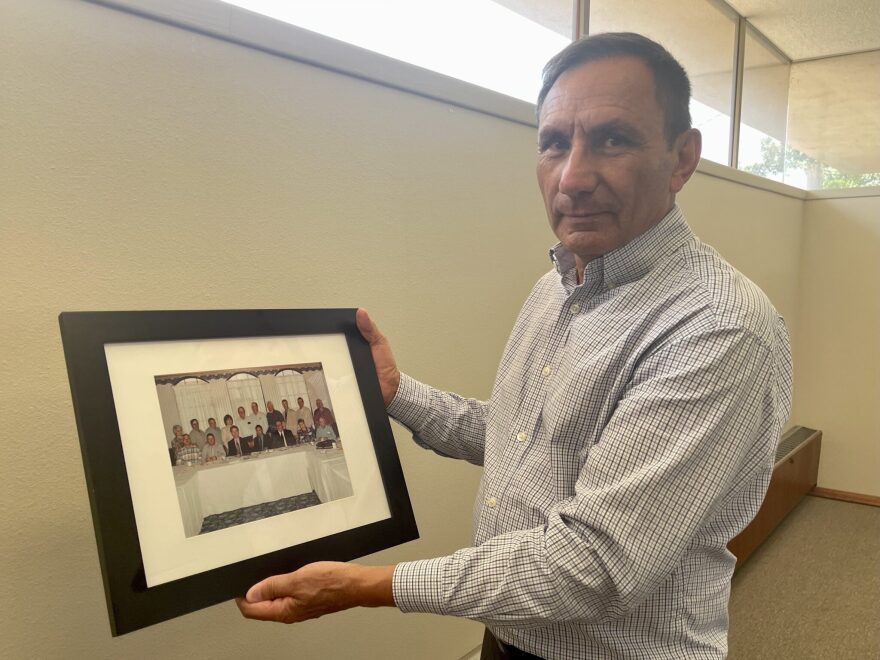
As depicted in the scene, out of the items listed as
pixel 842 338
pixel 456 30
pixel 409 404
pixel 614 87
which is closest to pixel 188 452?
pixel 409 404

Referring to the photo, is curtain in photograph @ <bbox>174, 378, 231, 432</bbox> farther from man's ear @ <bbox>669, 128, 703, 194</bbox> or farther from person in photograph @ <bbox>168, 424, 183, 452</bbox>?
man's ear @ <bbox>669, 128, 703, 194</bbox>

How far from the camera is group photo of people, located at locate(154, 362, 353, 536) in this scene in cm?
86

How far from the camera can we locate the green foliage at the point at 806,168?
395 cm

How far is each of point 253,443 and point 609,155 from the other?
2.30ft

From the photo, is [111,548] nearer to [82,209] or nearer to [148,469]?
[148,469]

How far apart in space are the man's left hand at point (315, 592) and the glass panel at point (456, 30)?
1.18 m

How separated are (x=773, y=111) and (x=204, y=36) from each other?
13.0 ft

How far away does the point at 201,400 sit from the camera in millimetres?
904

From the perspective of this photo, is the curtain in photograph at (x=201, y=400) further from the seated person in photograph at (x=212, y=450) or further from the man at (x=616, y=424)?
the man at (x=616, y=424)

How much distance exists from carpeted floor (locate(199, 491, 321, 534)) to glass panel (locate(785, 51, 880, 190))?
13.8 ft

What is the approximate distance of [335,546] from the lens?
94 cm

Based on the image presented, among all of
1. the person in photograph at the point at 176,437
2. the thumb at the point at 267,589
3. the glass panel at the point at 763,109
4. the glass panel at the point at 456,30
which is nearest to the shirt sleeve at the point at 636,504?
the thumb at the point at 267,589

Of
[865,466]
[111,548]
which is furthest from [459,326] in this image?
[865,466]

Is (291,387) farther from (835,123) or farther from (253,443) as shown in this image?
(835,123)
